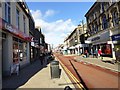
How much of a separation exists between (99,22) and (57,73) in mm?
29343

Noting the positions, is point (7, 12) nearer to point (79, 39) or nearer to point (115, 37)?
point (115, 37)

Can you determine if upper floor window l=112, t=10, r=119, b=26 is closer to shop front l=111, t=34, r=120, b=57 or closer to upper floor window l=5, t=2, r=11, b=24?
shop front l=111, t=34, r=120, b=57

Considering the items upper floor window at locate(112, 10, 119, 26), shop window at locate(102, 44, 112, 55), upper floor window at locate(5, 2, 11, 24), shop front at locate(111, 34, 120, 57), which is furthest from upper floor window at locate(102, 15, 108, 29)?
upper floor window at locate(5, 2, 11, 24)

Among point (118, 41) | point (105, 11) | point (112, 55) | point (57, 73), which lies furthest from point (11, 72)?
point (105, 11)

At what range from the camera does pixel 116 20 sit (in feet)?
102

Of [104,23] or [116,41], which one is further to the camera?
[104,23]

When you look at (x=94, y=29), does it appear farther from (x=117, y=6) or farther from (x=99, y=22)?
(x=117, y=6)

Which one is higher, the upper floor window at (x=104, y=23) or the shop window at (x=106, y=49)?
the upper floor window at (x=104, y=23)

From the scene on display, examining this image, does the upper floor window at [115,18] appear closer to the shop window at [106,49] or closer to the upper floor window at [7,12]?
the shop window at [106,49]

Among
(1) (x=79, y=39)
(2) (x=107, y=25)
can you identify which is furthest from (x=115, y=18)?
(1) (x=79, y=39)

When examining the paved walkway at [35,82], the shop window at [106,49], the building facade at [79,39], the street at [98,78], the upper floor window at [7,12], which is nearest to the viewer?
the street at [98,78]

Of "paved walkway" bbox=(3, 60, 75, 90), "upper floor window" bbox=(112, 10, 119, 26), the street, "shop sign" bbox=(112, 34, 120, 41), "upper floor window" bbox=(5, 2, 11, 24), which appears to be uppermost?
"upper floor window" bbox=(112, 10, 119, 26)

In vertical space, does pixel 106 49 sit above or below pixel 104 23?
below

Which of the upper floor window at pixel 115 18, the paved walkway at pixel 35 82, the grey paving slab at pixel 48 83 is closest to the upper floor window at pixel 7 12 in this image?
the paved walkway at pixel 35 82
